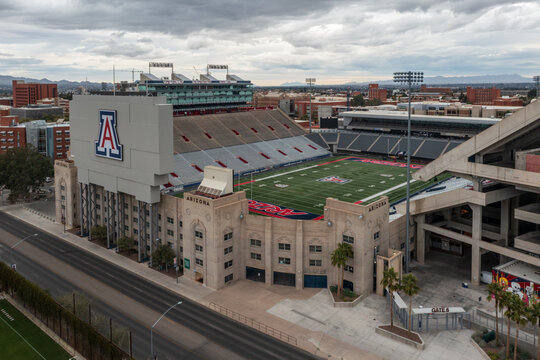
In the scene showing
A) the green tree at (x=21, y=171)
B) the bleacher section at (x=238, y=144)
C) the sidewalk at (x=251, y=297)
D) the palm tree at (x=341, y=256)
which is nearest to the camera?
the sidewalk at (x=251, y=297)

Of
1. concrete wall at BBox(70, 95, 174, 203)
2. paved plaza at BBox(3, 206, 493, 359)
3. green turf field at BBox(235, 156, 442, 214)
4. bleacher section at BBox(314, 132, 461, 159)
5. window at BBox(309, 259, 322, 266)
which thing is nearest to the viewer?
paved plaza at BBox(3, 206, 493, 359)

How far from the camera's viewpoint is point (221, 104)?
125 m

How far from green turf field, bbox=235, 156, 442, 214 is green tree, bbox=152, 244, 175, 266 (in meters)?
23.0

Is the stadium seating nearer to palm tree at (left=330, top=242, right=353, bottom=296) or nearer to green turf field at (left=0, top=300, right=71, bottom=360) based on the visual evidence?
palm tree at (left=330, top=242, right=353, bottom=296)

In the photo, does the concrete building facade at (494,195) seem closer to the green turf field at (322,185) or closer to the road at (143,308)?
the green turf field at (322,185)

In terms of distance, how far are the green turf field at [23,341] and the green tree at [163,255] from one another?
1448 centimetres

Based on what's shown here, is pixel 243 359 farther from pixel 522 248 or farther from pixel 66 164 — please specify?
pixel 66 164

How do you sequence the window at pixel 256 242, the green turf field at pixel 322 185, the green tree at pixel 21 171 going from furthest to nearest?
the green tree at pixel 21 171 < the green turf field at pixel 322 185 < the window at pixel 256 242

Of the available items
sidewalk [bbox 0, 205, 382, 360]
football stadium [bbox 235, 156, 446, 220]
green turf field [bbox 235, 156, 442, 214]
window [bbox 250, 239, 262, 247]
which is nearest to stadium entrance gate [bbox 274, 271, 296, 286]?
sidewalk [bbox 0, 205, 382, 360]

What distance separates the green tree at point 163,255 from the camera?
171 ft

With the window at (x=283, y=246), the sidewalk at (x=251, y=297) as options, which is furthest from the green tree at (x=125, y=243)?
the window at (x=283, y=246)

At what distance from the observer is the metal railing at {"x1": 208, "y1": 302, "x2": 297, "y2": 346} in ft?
125

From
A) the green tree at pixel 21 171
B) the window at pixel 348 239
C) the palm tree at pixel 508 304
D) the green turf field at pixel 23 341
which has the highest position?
the green tree at pixel 21 171

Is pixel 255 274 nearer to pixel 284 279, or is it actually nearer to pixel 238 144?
pixel 284 279
